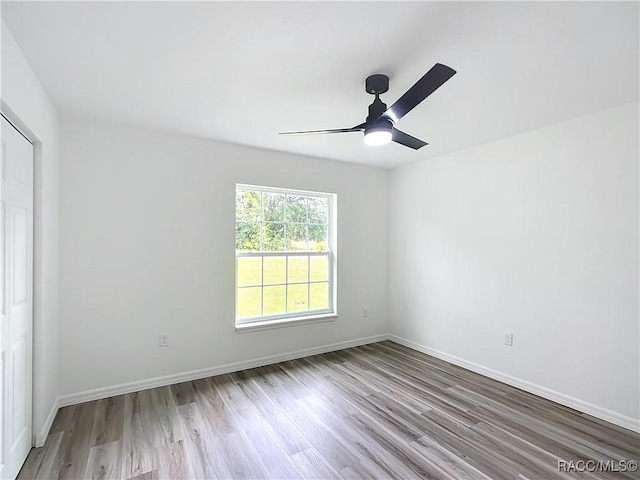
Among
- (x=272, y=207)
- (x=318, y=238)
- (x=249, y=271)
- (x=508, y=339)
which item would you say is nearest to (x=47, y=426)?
(x=249, y=271)

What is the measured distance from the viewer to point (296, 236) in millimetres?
4016

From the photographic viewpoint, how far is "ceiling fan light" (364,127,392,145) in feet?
6.90

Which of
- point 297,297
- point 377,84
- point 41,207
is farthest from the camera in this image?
point 297,297

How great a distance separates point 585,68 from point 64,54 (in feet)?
10.1

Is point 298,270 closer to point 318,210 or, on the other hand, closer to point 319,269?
point 319,269

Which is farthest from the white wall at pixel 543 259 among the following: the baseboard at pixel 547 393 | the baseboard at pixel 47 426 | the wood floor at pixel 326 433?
the baseboard at pixel 47 426

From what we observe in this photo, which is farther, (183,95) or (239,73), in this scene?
(183,95)

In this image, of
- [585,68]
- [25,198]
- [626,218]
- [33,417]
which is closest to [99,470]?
[33,417]

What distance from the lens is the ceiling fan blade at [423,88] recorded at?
A: 62.7 inches

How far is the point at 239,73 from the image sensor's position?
205cm

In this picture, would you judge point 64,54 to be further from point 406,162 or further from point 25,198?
point 406,162

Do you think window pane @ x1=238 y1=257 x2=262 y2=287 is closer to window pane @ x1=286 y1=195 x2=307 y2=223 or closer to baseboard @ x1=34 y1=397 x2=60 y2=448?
window pane @ x1=286 y1=195 x2=307 y2=223

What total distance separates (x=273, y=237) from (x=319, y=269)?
77cm

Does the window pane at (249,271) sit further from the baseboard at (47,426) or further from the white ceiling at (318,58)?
the baseboard at (47,426)
